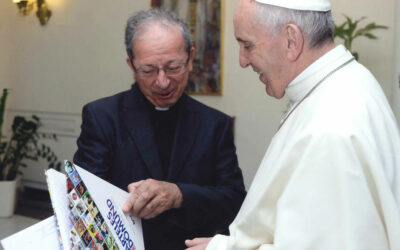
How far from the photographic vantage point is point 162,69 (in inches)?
81.8

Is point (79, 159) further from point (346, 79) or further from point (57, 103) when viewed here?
point (57, 103)

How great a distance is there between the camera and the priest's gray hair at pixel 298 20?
1532 millimetres

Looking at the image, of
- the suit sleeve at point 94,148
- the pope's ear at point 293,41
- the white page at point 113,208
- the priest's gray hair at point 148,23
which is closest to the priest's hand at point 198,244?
the white page at point 113,208

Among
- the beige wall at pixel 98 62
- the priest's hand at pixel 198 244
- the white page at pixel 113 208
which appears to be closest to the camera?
the white page at pixel 113 208

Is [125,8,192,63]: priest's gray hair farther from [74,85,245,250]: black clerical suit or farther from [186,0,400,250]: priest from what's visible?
[186,0,400,250]: priest

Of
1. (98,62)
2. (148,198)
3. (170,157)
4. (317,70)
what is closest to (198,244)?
(148,198)

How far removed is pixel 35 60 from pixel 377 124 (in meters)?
7.62

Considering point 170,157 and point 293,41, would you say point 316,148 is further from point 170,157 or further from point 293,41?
point 170,157

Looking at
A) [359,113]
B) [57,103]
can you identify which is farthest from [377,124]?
[57,103]

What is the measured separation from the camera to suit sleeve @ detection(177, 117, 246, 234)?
6.73 feet

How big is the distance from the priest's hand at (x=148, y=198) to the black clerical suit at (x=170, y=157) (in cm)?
9

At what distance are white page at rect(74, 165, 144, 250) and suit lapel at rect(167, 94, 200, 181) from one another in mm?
339

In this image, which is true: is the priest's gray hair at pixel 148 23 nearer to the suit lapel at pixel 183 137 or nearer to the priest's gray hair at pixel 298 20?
the suit lapel at pixel 183 137

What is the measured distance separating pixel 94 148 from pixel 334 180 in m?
1.07
